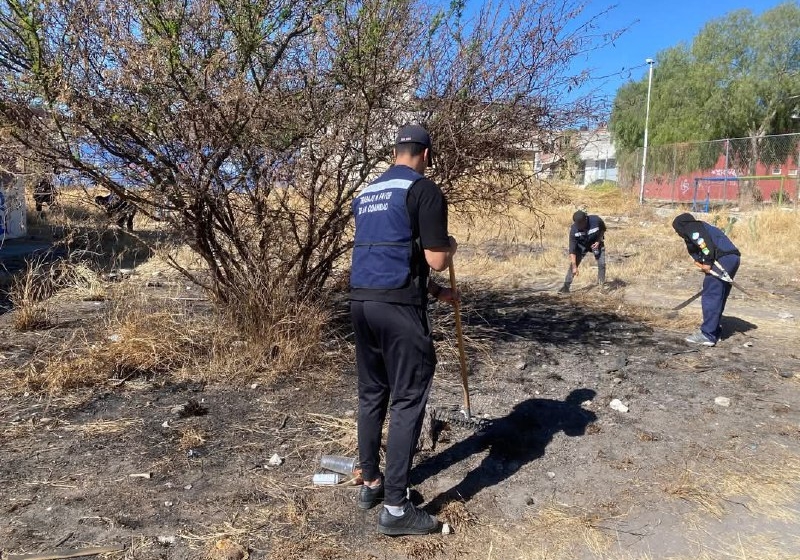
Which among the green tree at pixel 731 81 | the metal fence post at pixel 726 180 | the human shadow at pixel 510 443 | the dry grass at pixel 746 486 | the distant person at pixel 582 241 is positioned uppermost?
the green tree at pixel 731 81

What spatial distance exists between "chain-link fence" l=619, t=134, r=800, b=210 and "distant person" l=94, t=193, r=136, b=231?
16129 mm

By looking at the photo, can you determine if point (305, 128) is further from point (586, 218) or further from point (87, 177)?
point (586, 218)

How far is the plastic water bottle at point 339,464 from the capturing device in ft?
11.3

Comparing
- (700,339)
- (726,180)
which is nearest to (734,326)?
(700,339)

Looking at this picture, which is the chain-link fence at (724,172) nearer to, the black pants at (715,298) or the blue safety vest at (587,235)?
the blue safety vest at (587,235)

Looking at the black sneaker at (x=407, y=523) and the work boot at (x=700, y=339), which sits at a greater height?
the work boot at (x=700, y=339)

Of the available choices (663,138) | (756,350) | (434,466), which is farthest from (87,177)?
(663,138)

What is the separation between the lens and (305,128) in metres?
4.66

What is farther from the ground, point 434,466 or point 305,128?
point 305,128

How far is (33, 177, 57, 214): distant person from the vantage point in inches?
A: 183

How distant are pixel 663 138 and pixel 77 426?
96.2 ft

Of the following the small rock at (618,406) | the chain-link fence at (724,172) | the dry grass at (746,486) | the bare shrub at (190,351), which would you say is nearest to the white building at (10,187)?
the bare shrub at (190,351)

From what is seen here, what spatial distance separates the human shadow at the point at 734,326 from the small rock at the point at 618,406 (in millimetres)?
2679

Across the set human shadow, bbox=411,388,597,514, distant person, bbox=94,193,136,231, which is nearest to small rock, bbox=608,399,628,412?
human shadow, bbox=411,388,597,514
